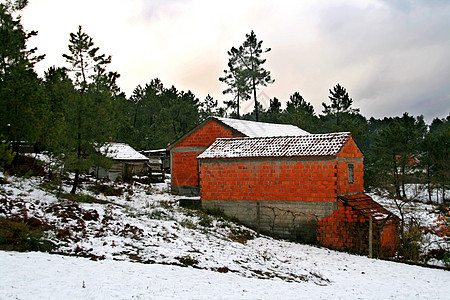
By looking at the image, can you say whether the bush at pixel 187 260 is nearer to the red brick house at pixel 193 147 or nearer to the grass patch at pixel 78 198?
the grass patch at pixel 78 198

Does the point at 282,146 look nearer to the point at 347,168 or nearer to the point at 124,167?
the point at 347,168

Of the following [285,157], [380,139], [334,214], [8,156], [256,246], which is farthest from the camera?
[380,139]

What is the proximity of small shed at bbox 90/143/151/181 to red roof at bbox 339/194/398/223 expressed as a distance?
63.3ft

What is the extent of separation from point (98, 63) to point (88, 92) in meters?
1.68

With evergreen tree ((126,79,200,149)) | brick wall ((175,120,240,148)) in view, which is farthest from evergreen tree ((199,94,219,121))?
brick wall ((175,120,240,148))

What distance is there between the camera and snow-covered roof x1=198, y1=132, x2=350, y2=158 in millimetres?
18219

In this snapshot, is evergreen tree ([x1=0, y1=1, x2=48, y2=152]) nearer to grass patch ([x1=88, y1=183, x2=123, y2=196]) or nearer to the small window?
grass patch ([x1=88, y1=183, x2=123, y2=196])

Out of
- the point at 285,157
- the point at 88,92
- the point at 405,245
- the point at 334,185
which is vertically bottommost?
the point at 405,245

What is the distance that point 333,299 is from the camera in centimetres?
933

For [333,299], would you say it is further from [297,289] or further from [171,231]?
[171,231]

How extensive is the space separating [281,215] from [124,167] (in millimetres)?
17226

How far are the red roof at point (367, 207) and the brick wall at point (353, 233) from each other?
8.5 inches

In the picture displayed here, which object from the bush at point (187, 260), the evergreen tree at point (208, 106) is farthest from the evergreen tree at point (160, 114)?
the bush at point (187, 260)

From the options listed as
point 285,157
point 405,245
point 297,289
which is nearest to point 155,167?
point 285,157
